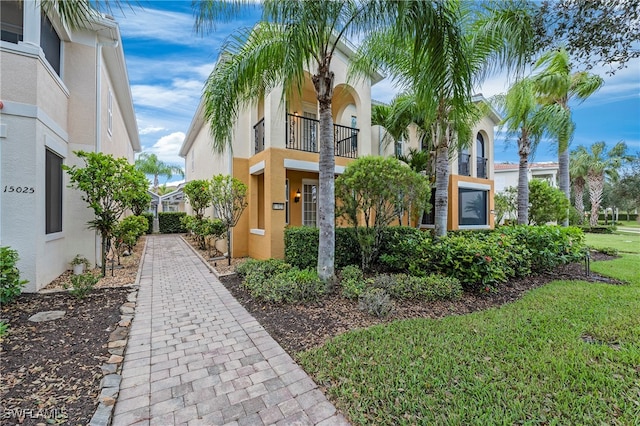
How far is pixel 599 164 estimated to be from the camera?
30.0 meters

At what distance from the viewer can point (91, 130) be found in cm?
835

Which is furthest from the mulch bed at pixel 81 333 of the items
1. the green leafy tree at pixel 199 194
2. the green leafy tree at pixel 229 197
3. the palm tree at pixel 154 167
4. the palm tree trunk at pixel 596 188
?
the palm tree trunk at pixel 596 188

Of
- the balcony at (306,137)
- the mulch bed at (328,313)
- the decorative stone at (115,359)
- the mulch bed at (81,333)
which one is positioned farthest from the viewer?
the balcony at (306,137)

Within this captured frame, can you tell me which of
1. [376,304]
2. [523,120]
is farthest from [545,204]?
[376,304]

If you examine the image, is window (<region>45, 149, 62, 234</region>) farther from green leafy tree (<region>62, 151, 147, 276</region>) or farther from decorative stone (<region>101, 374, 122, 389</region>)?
decorative stone (<region>101, 374, 122, 389</region>)

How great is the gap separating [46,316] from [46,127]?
4402 millimetres

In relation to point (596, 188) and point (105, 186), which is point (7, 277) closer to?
point (105, 186)

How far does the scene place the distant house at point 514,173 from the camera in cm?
3130

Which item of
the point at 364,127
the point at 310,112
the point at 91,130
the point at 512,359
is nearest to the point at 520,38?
the point at 512,359

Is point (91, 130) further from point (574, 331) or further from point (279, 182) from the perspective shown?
point (574, 331)

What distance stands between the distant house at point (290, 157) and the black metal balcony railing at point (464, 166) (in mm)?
59

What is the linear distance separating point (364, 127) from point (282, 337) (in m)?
9.31

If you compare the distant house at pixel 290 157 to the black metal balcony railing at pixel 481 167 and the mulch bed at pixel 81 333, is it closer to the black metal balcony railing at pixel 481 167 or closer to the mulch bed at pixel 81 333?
the black metal balcony railing at pixel 481 167

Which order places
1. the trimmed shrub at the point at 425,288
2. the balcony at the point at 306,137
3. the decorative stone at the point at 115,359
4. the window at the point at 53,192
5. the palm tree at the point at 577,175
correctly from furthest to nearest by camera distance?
the palm tree at the point at 577,175, the balcony at the point at 306,137, the window at the point at 53,192, the trimmed shrub at the point at 425,288, the decorative stone at the point at 115,359
